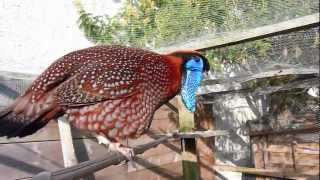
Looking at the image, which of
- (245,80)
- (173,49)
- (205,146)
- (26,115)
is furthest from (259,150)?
(26,115)

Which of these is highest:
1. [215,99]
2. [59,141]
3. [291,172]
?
[215,99]

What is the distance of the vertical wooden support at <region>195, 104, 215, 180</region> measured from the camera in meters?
2.88

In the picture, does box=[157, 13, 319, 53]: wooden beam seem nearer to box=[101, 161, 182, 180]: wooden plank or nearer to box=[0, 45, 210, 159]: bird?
box=[0, 45, 210, 159]: bird

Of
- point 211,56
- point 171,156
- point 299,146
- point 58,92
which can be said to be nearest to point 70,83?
point 58,92

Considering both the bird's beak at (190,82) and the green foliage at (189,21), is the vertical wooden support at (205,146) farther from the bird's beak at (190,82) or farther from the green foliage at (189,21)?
the bird's beak at (190,82)

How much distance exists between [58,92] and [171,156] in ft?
4.48

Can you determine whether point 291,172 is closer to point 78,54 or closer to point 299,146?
point 299,146

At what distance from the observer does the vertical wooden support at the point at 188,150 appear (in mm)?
2381

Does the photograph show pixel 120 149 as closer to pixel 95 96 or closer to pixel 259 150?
pixel 95 96

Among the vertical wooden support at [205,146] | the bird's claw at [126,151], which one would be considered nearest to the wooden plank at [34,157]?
the bird's claw at [126,151]

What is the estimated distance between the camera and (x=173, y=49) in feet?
6.38

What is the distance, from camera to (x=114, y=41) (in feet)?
6.81

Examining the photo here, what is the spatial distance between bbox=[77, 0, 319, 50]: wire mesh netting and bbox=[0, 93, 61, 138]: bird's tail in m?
0.71

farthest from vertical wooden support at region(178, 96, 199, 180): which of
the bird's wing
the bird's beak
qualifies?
the bird's wing
